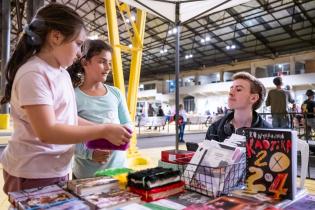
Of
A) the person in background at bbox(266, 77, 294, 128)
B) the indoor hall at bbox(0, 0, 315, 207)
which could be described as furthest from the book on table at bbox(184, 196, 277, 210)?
the person in background at bbox(266, 77, 294, 128)

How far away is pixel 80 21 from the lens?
1.08 m

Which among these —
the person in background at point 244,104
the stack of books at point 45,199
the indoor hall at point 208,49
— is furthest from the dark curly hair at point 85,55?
the indoor hall at point 208,49

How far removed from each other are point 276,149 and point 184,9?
1.98 m

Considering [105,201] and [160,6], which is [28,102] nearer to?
[105,201]

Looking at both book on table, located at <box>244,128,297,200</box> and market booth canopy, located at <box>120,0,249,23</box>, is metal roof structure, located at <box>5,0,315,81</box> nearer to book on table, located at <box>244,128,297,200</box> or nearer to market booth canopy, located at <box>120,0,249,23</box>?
market booth canopy, located at <box>120,0,249,23</box>

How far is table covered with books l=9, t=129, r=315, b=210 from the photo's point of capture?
0.90 meters

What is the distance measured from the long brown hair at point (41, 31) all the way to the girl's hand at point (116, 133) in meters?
0.38

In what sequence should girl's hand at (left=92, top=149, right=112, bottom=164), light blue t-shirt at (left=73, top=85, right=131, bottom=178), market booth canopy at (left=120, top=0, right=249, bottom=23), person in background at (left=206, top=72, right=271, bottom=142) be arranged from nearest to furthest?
1. girl's hand at (left=92, top=149, right=112, bottom=164)
2. light blue t-shirt at (left=73, top=85, right=131, bottom=178)
3. person in background at (left=206, top=72, right=271, bottom=142)
4. market booth canopy at (left=120, top=0, right=249, bottom=23)

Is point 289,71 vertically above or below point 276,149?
above

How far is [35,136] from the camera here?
1061 millimetres

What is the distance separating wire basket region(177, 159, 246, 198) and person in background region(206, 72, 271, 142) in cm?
101

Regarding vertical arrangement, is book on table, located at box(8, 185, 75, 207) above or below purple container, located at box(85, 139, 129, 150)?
below

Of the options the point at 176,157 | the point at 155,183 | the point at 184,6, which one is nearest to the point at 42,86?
the point at 155,183

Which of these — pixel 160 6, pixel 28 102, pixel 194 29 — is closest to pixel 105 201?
pixel 28 102
